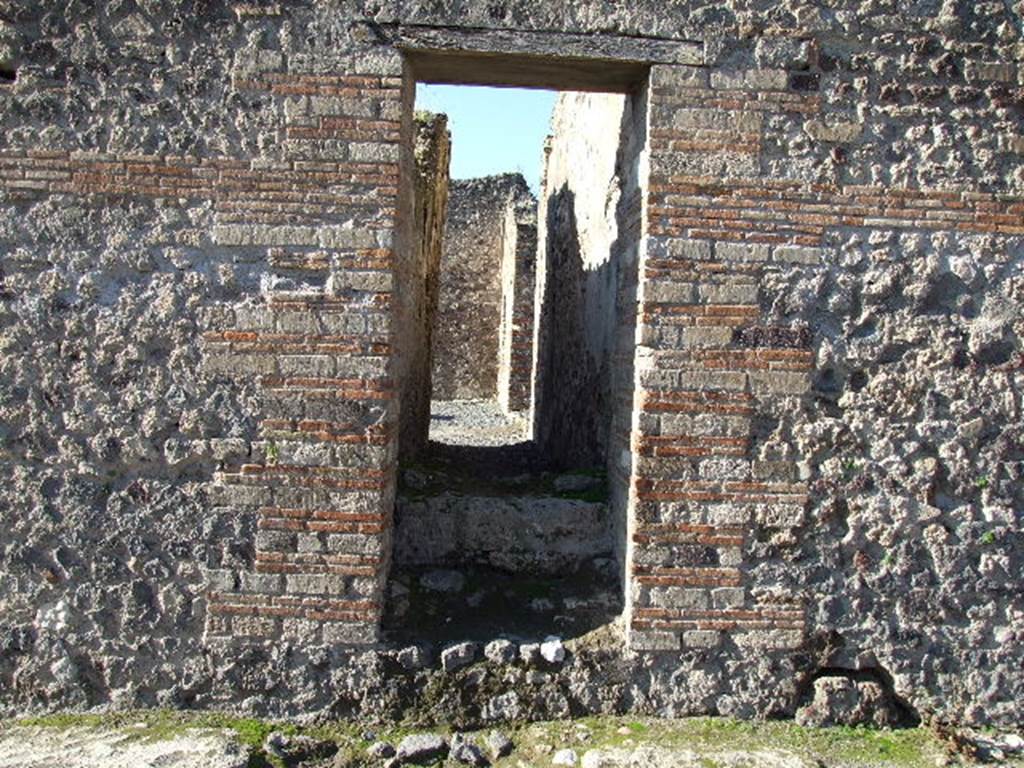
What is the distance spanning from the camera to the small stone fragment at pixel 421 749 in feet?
12.6

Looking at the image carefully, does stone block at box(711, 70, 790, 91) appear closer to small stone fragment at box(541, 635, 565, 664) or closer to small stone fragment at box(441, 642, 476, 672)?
small stone fragment at box(541, 635, 565, 664)

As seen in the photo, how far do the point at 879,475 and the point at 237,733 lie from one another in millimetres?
3031

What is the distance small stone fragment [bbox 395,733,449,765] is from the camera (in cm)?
385

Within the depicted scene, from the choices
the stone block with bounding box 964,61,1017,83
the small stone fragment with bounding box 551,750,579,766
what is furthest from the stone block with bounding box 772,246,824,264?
the small stone fragment with bounding box 551,750,579,766

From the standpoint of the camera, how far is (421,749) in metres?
3.87

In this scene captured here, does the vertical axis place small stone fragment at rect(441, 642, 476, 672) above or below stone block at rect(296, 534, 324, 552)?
below

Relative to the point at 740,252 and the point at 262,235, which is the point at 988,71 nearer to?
the point at 740,252

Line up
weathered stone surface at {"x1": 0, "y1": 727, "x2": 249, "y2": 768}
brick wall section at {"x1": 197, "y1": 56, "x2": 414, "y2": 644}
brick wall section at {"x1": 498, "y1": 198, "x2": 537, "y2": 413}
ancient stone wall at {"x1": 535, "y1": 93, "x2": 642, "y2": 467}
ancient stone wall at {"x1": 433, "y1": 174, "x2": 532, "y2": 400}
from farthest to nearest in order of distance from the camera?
ancient stone wall at {"x1": 433, "y1": 174, "x2": 532, "y2": 400}, brick wall section at {"x1": 498, "y1": 198, "x2": 537, "y2": 413}, ancient stone wall at {"x1": 535, "y1": 93, "x2": 642, "y2": 467}, brick wall section at {"x1": 197, "y1": 56, "x2": 414, "y2": 644}, weathered stone surface at {"x1": 0, "y1": 727, "x2": 249, "y2": 768}

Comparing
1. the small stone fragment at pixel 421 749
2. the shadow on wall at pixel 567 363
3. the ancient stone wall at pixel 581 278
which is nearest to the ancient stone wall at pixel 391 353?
the small stone fragment at pixel 421 749

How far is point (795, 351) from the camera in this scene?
416 cm

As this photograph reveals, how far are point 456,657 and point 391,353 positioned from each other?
1.39 metres

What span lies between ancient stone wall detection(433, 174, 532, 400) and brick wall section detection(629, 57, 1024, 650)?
12.0 m

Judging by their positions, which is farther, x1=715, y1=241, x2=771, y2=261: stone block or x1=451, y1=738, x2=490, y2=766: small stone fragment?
x1=715, y1=241, x2=771, y2=261: stone block

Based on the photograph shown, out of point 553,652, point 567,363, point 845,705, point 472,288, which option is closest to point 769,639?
point 845,705
